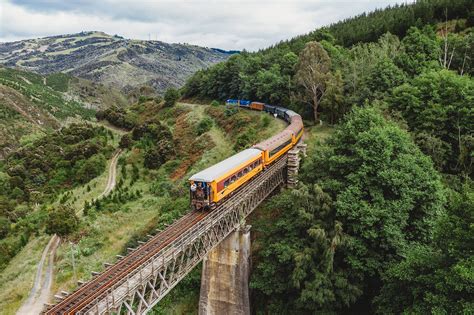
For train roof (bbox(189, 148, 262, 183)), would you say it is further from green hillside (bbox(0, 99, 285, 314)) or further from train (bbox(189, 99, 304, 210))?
green hillside (bbox(0, 99, 285, 314))

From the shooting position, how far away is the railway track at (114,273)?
1736 centimetres

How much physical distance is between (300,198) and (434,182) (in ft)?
32.4

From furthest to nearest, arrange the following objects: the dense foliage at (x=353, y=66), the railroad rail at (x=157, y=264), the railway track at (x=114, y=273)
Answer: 1. the dense foliage at (x=353, y=66)
2. the railway track at (x=114, y=273)
3. the railroad rail at (x=157, y=264)

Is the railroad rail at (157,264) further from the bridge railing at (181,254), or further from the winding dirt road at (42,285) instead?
the winding dirt road at (42,285)

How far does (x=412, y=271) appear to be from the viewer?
65.6ft

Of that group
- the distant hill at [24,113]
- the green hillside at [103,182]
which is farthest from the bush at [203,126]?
the distant hill at [24,113]

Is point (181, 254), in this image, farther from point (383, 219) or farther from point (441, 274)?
point (441, 274)

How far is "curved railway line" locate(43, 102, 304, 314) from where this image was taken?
674 inches

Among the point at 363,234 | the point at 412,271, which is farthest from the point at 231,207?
the point at 412,271

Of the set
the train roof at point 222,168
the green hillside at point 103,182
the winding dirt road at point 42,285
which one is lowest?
the winding dirt road at point 42,285

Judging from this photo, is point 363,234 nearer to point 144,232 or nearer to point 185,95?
point 144,232

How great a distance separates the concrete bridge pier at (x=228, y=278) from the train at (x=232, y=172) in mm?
4269

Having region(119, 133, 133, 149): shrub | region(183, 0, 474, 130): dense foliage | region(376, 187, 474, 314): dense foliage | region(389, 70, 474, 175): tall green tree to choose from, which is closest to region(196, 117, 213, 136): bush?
region(183, 0, 474, 130): dense foliage

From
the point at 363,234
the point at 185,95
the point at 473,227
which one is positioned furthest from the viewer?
the point at 185,95
